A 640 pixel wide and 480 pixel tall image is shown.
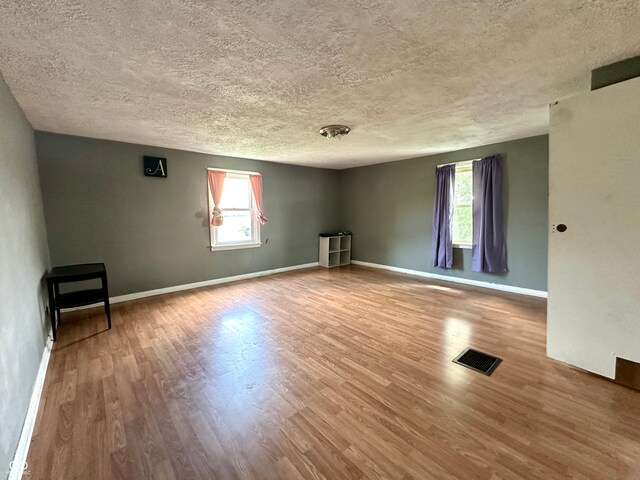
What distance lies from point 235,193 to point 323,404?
163 inches

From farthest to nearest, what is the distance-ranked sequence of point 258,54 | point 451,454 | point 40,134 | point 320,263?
point 320,263, point 40,134, point 258,54, point 451,454

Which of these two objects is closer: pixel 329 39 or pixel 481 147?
pixel 329 39

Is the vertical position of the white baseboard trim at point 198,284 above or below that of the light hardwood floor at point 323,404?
above

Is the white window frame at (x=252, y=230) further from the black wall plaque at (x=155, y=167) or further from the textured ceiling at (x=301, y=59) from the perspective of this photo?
the textured ceiling at (x=301, y=59)

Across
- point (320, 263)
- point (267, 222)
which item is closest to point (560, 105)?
point (267, 222)

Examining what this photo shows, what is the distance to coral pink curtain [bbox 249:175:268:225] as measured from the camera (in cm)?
523

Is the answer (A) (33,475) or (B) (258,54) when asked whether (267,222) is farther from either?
(A) (33,475)

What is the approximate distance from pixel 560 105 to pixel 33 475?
399 centimetres

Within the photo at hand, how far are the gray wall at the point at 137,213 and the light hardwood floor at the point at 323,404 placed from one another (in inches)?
38.8

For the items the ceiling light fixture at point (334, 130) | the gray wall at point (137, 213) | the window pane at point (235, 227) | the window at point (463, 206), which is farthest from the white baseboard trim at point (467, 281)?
the ceiling light fixture at point (334, 130)

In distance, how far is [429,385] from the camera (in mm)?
2021

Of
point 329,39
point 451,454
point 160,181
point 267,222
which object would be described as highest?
point 329,39

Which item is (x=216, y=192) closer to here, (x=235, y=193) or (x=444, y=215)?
(x=235, y=193)

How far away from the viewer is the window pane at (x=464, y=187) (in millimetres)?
4652
